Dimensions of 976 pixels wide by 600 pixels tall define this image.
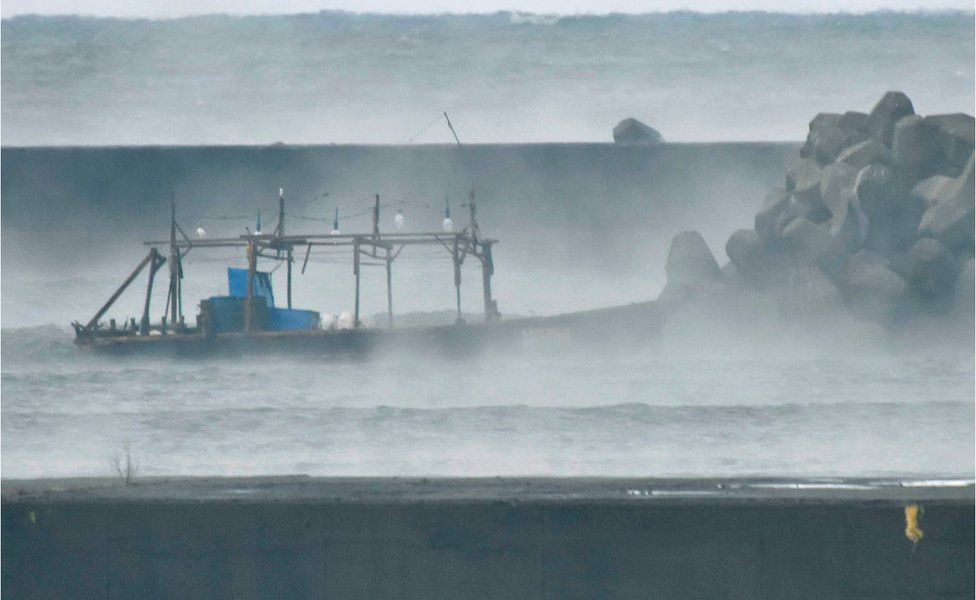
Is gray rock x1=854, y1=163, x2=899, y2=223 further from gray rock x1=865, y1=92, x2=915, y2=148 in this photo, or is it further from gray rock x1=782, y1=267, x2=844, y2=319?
gray rock x1=782, y1=267, x2=844, y2=319

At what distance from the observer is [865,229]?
73.3ft

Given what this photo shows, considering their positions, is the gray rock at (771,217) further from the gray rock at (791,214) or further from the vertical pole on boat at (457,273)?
the vertical pole on boat at (457,273)

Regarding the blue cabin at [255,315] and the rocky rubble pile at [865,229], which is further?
the rocky rubble pile at [865,229]

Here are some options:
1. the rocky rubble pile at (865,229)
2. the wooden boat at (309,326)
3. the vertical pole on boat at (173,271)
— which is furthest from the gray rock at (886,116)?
the vertical pole on boat at (173,271)

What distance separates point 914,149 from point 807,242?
8.69 feet

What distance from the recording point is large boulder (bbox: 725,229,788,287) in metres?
22.4

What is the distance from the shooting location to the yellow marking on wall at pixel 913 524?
473 centimetres

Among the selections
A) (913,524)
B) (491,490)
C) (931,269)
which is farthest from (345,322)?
(913,524)

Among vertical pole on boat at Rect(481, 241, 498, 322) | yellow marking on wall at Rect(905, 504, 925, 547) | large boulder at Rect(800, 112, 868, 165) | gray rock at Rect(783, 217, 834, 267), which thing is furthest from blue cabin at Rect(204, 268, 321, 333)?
yellow marking on wall at Rect(905, 504, 925, 547)

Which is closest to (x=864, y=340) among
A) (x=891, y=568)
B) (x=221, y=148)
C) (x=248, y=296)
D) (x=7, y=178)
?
(x=248, y=296)

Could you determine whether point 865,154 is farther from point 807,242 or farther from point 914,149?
point 807,242

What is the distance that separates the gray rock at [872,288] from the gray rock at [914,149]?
6.33ft

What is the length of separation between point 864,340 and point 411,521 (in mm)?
16712

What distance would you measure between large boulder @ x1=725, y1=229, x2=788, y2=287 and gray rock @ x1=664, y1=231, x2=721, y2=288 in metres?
0.48
